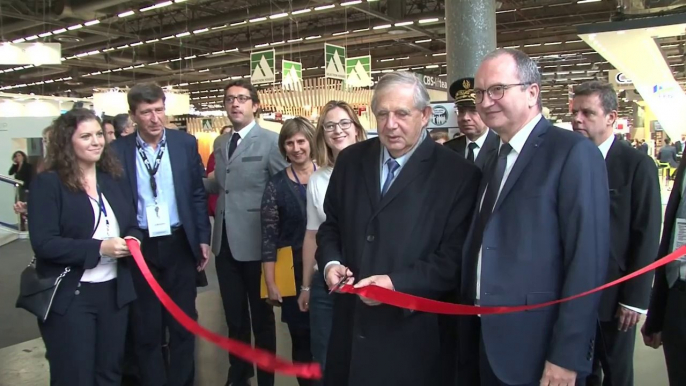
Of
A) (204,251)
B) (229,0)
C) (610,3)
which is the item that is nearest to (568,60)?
(610,3)

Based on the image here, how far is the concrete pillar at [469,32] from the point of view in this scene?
17.2 feet

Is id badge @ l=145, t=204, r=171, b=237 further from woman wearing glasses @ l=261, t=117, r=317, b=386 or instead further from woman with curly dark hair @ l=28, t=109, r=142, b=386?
woman wearing glasses @ l=261, t=117, r=317, b=386

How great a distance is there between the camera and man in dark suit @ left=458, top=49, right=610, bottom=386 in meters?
1.67

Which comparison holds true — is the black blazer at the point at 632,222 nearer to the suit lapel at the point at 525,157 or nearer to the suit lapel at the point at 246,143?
the suit lapel at the point at 525,157

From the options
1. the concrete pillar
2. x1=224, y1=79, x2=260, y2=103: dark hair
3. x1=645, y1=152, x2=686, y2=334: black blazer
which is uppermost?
the concrete pillar

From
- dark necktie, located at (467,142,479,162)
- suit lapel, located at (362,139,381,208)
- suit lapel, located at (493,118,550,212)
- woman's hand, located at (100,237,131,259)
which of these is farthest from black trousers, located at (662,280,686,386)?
woman's hand, located at (100,237,131,259)

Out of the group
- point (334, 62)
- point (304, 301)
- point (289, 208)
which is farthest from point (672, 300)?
point (334, 62)

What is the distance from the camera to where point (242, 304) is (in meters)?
3.50

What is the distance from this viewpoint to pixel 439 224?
1.99 meters

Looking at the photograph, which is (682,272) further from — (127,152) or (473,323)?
(127,152)

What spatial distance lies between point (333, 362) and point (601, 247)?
1050mm

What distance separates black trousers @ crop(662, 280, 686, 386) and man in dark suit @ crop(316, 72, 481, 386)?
87 centimetres

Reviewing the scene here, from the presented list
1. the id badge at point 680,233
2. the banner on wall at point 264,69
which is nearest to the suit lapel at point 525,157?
the id badge at point 680,233

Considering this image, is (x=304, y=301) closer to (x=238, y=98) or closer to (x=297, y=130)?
(x=297, y=130)
